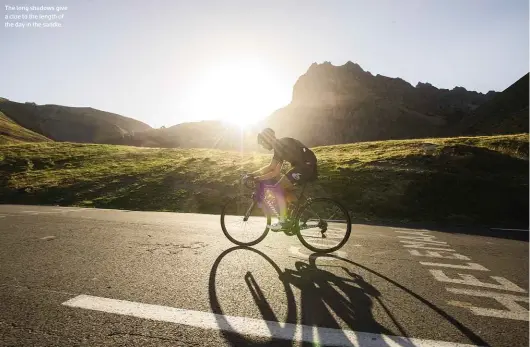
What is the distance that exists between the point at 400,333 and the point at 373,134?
153842mm

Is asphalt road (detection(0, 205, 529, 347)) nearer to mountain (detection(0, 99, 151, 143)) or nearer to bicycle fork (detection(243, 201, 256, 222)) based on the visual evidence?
bicycle fork (detection(243, 201, 256, 222))

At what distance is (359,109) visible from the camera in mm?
160250

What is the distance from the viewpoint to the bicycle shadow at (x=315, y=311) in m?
3.22

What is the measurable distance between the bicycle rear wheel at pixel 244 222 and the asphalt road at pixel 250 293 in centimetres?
26

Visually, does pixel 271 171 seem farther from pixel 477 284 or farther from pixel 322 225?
pixel 477 284

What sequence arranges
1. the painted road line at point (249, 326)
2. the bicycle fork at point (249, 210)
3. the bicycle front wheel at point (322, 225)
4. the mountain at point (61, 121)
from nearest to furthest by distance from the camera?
the painted road line at point (249, 326) < the bicycle front wheel at point (322, 225) < the bicycle fork at point (249, 210) < the mountain at point (61, 121)

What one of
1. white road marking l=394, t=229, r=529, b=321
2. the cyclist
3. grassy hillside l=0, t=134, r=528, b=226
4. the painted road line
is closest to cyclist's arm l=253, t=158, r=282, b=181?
the cyclist

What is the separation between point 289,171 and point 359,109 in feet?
528

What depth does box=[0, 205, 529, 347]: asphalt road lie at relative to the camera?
3.30m

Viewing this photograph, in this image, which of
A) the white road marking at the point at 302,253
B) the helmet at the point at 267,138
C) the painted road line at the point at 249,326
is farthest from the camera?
the helmet at the point at 267,138

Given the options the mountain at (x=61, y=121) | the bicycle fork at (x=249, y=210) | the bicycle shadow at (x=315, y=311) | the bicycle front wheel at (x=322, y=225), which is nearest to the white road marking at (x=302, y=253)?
the bicycle front wheel at (x=322, y=225)

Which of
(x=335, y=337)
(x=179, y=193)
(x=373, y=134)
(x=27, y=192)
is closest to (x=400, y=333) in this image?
(x=335, y=337)

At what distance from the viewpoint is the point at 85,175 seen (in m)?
28.1

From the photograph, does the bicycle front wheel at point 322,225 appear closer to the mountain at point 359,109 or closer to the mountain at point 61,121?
the mountain at point 359,109
